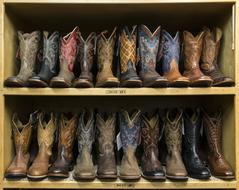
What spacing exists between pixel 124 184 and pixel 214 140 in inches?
19.5

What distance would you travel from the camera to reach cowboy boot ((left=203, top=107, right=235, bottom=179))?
1362mm

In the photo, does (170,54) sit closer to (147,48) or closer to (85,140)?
(147,48)

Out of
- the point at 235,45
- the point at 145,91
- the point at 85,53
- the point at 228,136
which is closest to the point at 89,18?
the point at 85,53

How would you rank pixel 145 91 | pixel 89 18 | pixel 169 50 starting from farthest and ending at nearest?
pixel 89 18
pixel 169 50
pixel 145 91

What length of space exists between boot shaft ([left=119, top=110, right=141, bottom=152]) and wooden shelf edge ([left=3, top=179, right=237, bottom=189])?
19cm

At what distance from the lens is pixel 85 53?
1433 millimetres

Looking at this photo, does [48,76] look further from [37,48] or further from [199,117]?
[199,117]

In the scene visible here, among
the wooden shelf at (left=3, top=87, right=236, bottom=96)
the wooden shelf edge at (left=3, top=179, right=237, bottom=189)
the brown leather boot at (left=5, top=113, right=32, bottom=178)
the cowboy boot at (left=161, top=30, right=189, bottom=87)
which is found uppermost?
the cowboy boot at (left=161, top=30, right=189, bottom=87)

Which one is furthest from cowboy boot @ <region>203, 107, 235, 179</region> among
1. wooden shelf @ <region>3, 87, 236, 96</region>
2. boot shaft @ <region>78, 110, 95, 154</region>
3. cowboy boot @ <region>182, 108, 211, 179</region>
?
boot shaft @ <region>78, 110, 95, 154</region>

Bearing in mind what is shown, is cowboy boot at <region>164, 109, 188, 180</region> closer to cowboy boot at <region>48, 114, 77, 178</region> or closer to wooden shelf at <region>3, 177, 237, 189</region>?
wooden shelf at <region>3, 177, 237, 189</region>

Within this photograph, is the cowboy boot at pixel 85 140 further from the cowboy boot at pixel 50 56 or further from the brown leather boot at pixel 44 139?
the cowboy boot at pixel 50 56

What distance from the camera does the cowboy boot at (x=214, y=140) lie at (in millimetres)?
1362

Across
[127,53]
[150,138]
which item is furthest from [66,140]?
[127,53]

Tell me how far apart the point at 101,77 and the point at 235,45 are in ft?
A: 2.09
